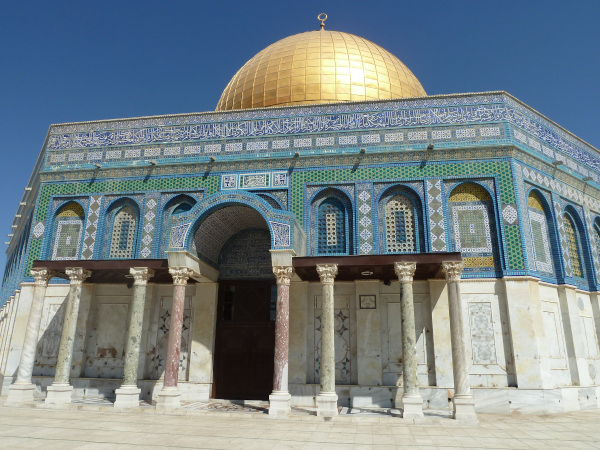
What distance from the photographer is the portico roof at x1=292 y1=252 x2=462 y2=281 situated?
11.1 m

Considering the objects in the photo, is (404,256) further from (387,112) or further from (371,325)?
(387,112)

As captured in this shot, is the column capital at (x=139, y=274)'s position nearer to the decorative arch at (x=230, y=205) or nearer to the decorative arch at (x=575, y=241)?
the decorative arch at (x=230, y=205)

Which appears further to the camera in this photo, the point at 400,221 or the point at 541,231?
the point at 541,231

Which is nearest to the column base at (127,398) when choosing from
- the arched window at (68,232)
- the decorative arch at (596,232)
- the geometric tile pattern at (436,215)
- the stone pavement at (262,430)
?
the stone pavement at (262,430)

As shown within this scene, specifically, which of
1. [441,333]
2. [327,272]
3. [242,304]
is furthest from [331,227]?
[441,333]

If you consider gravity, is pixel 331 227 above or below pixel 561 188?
below

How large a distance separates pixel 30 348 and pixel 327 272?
825cm

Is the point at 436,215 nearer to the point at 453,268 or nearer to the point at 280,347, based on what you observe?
the point at 453,268

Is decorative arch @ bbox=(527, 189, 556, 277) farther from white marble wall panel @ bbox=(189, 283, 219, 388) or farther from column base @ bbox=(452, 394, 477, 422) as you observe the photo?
white marble wall panel @ bbox=(189, 283, 219, 388)

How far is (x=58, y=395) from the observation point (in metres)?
11.6

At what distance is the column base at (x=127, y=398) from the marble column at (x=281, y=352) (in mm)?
3554

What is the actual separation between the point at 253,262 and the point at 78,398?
20.2ft

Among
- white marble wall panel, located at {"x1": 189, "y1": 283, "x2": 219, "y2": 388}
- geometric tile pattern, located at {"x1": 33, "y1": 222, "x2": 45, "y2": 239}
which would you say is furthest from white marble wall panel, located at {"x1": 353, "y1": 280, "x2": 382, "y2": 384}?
geometric tile pattern, located at {"x1": 33, "y1": 222, "x2": 45, "y2": 239}

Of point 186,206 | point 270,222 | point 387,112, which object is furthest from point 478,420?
point 186,206
